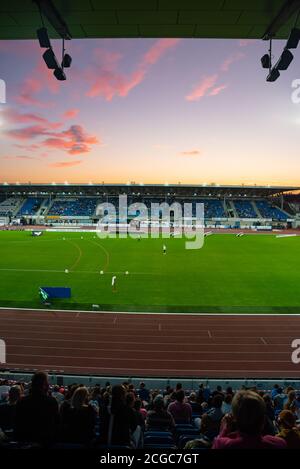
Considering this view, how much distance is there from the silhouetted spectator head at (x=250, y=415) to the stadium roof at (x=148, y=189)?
91.8 m

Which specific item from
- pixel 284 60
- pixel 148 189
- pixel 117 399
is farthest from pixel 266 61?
pixel 148 189

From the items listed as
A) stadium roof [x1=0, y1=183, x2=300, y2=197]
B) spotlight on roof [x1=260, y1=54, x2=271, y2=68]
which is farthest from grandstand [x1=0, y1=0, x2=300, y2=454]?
stadium roof [x1=0, y1=183, x2=300, y2=197]

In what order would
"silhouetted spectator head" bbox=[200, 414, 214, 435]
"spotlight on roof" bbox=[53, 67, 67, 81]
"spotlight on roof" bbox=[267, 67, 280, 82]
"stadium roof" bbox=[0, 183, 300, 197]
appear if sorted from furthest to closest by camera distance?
"stadium roof" bbox=[0, 183, 300, 197] → "spotlight on roof" bbox=[53, 67, 67, 81] → "spotlight on roof" bbox=[267, 67, 280, 82] → "silhouetted spectator head" bbox=[200, 414, 214, 435]

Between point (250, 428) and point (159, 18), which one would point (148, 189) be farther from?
point (250, 428)

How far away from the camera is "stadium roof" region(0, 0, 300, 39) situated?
5734 mm

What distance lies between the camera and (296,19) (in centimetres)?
631

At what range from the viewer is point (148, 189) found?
98.8 meters

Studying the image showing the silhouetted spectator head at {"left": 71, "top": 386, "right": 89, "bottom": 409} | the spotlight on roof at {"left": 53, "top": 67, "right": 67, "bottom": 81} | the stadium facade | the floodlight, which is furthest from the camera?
Answer: the stadium facade

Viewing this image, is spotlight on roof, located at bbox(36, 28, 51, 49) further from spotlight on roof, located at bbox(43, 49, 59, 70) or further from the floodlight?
the floodlight

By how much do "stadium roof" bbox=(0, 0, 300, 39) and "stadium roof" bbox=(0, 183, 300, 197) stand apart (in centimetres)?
8682

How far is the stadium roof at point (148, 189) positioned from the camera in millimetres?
94562

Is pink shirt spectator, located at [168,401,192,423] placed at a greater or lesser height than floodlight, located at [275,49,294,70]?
lesser

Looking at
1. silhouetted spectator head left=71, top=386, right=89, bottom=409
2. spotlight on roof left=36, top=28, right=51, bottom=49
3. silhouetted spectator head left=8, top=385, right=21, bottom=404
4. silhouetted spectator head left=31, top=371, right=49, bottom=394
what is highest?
spotlight on roof left=36, top=28, right=51, bottom=49

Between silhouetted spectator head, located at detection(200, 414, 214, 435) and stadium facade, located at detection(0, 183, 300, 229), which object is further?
stadium facade, located at detection(0, 183, 300, 229)
